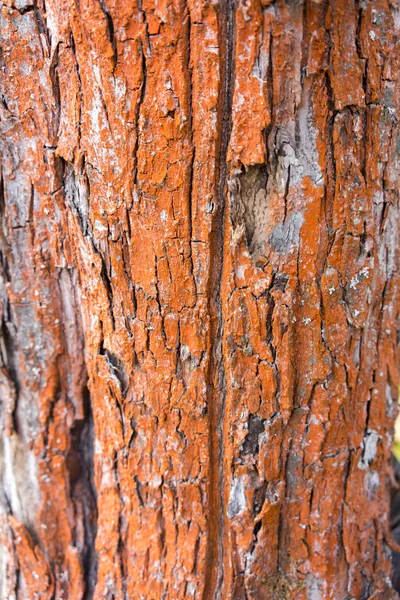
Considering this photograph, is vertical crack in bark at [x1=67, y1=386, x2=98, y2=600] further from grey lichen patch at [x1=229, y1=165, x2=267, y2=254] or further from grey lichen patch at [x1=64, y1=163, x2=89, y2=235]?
grey lichen patch at [x1=229, y1=165, x2=267, y2=254]

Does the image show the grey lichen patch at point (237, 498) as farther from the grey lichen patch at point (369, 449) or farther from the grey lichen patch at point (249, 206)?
the grey lichen patch at point (249, 206)

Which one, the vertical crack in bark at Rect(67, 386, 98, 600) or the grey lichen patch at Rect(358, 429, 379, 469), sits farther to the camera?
the vertical crack in bark at Rect(67, 386, 98, 600)

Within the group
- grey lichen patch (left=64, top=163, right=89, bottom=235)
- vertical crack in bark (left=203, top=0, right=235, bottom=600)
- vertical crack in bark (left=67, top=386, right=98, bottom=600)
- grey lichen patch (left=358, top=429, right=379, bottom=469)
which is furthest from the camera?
vertical crack in bark (left=67, top=386, right=98, bottom=600)

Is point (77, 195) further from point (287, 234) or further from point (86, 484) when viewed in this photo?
point (86, 484)

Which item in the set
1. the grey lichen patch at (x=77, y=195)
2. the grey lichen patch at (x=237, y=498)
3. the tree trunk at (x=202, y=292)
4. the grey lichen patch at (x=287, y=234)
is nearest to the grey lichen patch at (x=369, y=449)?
the tree trunk at (x=202, y=292)

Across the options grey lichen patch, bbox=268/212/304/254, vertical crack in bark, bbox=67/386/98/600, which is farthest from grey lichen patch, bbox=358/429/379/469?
vertical crack in bark, bbox=67/386/98/600

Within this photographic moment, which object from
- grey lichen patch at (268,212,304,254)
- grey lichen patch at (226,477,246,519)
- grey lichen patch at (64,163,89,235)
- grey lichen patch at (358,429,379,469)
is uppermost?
grey lichen patch at (64,163,89,235)

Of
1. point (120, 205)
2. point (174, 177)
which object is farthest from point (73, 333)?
point (174, 177)

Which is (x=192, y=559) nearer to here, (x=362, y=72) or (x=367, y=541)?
(x=367, y=541)
